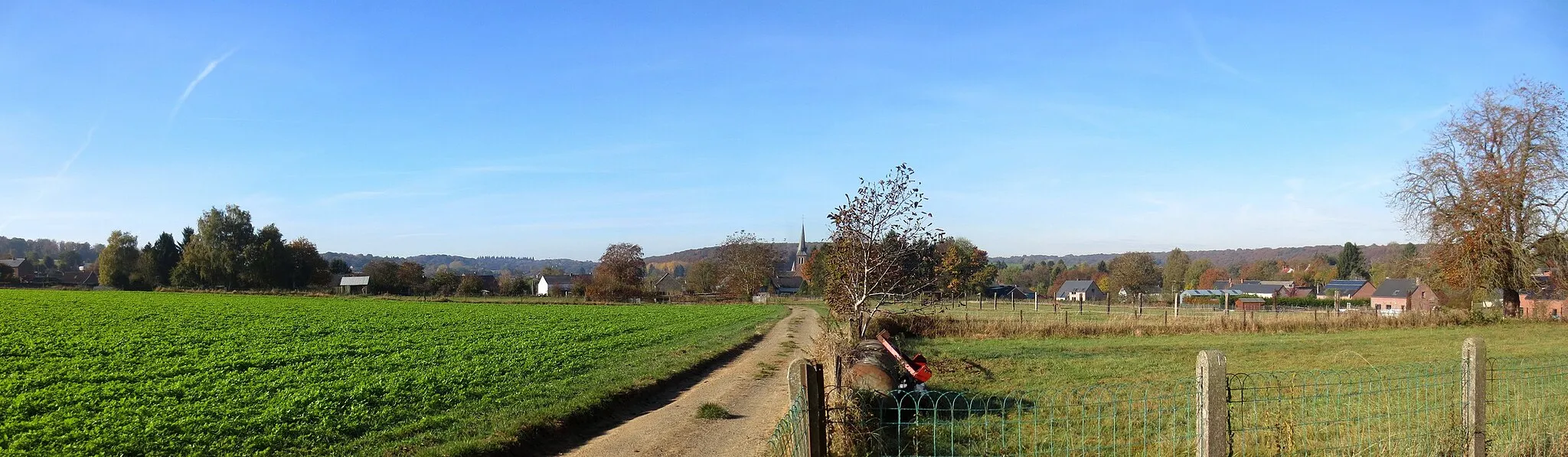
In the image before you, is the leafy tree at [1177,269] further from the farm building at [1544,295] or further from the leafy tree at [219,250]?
the leafy tree at [219,250]

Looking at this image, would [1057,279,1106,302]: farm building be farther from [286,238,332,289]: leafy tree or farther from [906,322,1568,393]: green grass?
[286,238,332,289]: leafy tree

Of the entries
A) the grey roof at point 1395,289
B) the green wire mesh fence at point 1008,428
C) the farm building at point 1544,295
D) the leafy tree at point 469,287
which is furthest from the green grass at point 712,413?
the grey roof at point 1395,289

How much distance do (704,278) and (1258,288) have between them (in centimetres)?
7294

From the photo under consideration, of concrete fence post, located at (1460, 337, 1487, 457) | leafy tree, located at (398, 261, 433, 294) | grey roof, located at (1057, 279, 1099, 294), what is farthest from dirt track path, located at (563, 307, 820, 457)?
grey roof, located at (1057, 279, 1099, 294)

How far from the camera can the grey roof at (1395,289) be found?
74375 mm

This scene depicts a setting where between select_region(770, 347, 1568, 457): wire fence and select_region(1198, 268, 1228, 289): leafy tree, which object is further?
select_region(1198, 268, 1228, 289): leafy tree

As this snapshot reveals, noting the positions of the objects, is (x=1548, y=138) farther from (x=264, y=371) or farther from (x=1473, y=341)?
(x=264, y=371)

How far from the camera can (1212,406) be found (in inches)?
203

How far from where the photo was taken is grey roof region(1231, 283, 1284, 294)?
10706cm

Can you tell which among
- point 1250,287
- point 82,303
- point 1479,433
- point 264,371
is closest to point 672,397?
point 264,371

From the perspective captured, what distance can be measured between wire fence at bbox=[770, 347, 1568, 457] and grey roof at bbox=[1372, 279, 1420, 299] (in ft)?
251

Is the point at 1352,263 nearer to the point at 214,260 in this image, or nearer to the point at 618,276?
the point at 618,276

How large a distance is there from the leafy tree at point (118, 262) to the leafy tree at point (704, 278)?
60.0 meters

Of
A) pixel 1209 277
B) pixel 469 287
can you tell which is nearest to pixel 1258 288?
pixel 1209 277
